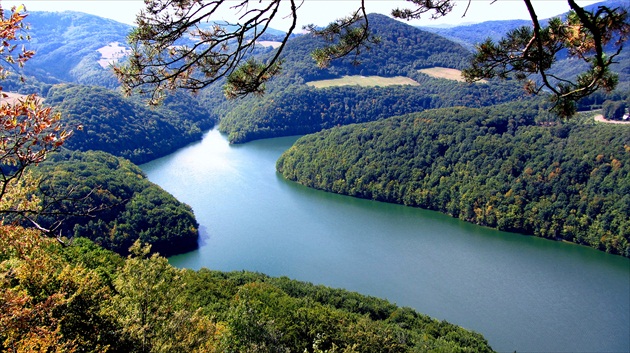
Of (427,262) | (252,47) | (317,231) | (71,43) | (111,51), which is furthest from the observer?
(71,43)

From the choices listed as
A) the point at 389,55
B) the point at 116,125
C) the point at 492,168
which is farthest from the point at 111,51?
the point at 492,168

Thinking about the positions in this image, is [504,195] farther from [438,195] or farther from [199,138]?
[199,138]

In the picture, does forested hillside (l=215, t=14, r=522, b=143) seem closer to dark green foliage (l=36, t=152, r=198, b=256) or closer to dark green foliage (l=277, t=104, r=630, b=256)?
dark green foliage (l=277, t=104, r=630, b=256)

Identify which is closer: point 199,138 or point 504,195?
point 504,195

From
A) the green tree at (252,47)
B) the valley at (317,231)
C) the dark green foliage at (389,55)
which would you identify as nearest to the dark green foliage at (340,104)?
the valley at (317,231)

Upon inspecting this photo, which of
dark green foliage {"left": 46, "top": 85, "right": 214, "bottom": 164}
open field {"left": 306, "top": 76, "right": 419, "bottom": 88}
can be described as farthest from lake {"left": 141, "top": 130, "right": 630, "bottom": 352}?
open field {"left": 306, "top": 76, "right": 419, "bottom": 88}

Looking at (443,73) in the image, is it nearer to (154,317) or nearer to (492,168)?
(492,168)

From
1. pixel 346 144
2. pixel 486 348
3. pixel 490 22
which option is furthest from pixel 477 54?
pixel 490 22

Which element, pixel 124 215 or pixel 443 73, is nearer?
pixel 124 215
